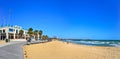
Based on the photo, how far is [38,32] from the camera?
5925 inches

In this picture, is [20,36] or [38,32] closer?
[20,36]

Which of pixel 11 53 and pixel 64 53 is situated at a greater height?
pixel 11 53

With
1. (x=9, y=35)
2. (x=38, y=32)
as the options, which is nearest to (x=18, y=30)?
(x=9, y=35)

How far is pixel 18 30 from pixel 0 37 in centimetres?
1728

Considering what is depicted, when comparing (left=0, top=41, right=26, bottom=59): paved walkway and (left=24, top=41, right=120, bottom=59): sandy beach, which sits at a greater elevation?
(left=0, top=41, right=26, bottom=59): paved walkway

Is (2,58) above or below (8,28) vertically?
below

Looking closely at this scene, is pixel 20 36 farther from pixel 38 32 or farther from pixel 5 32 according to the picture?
pixel 38 32

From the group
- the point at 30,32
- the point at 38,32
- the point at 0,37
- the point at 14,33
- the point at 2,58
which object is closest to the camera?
the point at 2,58

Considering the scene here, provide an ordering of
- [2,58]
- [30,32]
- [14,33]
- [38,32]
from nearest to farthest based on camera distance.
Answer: [2,58] < [14,33] < [30,32] < [38,32]

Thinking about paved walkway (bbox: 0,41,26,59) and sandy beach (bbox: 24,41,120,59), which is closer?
paved walkway (bbox: 0,41,26,59)

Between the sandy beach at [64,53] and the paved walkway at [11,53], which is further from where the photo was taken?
the sandy beach at [64,53]

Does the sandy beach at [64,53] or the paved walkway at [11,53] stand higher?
the paved walkway at [11,53]

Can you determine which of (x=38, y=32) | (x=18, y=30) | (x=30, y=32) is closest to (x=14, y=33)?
(x=18, y=30)

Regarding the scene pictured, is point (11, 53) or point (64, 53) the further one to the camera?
point (64, 53)
